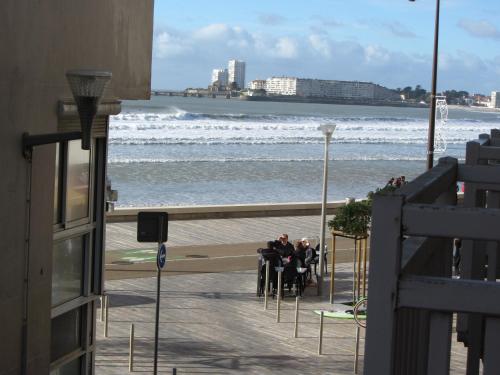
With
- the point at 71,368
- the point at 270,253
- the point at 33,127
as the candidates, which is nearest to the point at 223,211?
the point at 270,253

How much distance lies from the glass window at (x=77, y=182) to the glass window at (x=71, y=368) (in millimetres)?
1460

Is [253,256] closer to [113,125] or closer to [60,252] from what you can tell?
[60,252]

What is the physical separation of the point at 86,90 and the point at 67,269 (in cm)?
290

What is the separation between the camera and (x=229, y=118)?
376 ft

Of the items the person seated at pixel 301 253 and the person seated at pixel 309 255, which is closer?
the person seated at pixel 301 253

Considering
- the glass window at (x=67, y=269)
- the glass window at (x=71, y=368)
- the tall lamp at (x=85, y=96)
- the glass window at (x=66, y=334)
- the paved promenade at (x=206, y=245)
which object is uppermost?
the tall lamp at (x=85, y=96)

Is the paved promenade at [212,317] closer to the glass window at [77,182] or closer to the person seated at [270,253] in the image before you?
the person seated at [270,253]

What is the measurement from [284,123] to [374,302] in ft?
353

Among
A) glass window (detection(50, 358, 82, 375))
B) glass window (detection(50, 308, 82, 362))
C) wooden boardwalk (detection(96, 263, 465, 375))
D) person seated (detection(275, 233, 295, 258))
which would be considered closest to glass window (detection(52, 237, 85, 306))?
glass window (detection(50, 308, 82, 362))

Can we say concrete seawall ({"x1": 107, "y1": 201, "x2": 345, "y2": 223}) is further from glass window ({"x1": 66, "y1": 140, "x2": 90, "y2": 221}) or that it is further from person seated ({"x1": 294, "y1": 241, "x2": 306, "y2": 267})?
glass window ({"x1": 66, "y1": 140, "x2": 90, "y2": 221})

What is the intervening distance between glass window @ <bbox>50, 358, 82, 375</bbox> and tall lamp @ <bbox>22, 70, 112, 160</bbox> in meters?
3.14

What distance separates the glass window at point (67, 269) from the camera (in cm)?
989

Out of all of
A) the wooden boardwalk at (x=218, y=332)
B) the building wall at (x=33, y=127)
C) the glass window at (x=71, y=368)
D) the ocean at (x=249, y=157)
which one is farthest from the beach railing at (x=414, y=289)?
the ocean at (x=249, y=157)

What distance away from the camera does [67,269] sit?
10.2 metres
